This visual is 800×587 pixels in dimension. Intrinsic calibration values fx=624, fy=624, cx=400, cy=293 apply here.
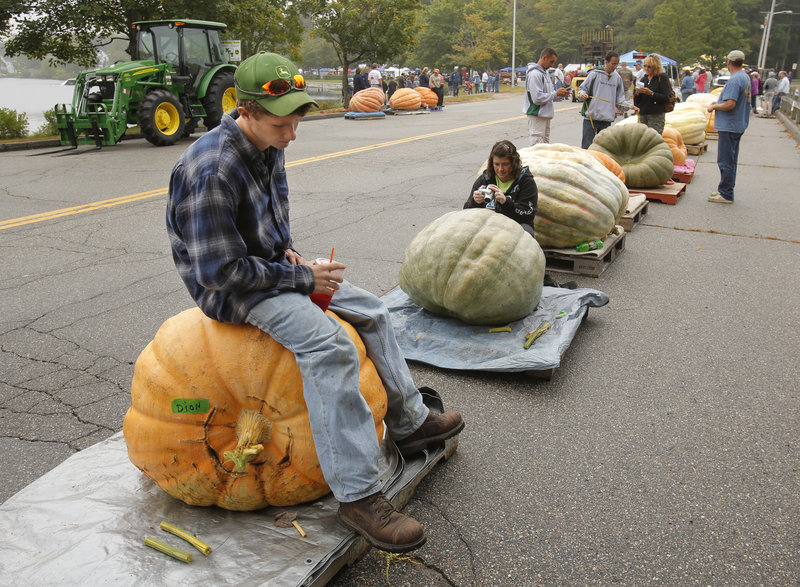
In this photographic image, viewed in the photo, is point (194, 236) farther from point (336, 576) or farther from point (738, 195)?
point (738, 195)

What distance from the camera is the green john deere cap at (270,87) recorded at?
7.18 ft

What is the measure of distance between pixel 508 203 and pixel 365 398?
305 centimetres

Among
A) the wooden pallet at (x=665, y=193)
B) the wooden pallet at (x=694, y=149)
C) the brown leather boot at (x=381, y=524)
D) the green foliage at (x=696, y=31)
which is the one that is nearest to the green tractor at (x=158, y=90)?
the wooden pallet at (x=665, y=193)

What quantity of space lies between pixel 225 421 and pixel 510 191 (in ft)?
11.6

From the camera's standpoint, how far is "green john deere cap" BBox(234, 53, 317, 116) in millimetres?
2188

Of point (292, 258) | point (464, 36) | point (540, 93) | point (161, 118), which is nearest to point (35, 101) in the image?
point (161, 118)

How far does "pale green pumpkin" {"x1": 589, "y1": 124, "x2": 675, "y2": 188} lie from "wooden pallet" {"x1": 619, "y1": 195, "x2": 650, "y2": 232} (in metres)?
1.07

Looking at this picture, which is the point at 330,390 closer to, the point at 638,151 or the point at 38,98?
the point at 638,151

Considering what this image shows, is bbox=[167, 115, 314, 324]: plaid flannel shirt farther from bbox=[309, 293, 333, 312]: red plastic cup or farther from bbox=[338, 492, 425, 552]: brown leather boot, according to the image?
bbox=[338, 492, 425, 552]: brown leather boot

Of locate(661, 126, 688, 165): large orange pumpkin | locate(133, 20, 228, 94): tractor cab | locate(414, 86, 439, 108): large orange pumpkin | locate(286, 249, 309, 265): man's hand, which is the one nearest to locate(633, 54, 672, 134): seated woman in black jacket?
locate(661, 126, 688, 165): large orange pumpkin

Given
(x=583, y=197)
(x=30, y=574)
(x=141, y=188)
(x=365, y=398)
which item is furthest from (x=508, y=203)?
(x=141, y=188)

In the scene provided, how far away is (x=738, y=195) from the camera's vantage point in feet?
32.2

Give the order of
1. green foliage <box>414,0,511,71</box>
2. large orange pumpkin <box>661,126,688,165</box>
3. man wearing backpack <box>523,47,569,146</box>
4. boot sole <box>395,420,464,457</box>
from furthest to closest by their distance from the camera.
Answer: green foliage <box>414,0,511,71</box>
large orange pumpkin <box>661,126,688,165</box>
man wearing backpack <box>523,47,569,146</box>
boot sole <box>395,420,464,457</box>

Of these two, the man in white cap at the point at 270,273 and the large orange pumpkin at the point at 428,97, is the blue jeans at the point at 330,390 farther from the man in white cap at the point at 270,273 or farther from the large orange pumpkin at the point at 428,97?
the large orange pumpkin at the point at 428,97
